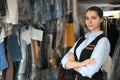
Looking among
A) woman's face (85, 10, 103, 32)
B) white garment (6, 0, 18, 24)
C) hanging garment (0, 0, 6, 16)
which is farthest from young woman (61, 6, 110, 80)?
hanging garment (0, 0, 6, 16)

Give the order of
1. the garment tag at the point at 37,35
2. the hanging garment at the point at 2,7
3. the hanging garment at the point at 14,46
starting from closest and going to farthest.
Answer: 1. the hanging garment at the point at 2,7
2. the hanging garment at the point at 14,46
3. the garment tag at the point at 37,35

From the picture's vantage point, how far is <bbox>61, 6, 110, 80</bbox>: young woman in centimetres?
230

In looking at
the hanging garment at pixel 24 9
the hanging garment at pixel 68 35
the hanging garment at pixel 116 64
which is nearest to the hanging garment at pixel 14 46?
the hanging garment at pixel 24 9

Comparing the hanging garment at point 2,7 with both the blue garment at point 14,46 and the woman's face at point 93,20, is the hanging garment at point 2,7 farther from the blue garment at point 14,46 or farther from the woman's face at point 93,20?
the woman's face at point 93,20

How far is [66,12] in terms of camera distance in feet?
10.9

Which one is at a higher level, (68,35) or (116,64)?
(68,35)

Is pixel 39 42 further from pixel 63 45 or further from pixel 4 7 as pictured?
pixel 4 7

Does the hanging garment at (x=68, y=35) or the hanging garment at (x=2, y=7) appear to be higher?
the hanging garment at (x=2, y=7)

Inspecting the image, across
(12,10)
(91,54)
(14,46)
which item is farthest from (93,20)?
→ (14,46)

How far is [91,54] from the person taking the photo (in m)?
2.34

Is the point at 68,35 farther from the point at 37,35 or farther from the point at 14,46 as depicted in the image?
the point at 14,46

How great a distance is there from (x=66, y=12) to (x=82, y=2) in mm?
707

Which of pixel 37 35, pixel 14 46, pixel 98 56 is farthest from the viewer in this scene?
pixel 37 35

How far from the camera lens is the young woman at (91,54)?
2299 mm
